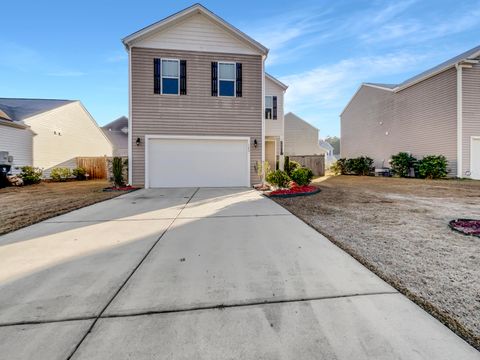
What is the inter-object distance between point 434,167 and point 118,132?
28.4 metres

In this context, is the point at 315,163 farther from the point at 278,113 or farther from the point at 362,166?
the point at 278,113

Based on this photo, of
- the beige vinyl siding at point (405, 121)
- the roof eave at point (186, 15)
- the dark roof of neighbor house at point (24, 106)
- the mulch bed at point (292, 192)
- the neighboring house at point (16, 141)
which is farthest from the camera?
the dark roof of neighbor house at point (24, 106)

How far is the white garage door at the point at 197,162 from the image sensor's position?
9141mm

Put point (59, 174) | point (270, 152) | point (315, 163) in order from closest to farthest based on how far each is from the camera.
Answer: point (59, 174) → point (270, 152) → point (315, 163)

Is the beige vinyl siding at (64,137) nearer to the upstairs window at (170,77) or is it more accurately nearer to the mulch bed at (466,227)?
the upstairs window at (170,77)

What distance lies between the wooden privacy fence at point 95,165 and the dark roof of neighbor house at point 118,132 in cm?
961

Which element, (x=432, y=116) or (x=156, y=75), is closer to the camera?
(x=156, y=75)

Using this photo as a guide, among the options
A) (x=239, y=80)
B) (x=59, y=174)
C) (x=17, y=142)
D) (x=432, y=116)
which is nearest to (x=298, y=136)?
(x=432, y=116)

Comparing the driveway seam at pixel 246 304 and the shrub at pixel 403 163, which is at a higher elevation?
the shrub at pixel 403 163

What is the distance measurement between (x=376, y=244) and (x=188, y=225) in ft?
9.83

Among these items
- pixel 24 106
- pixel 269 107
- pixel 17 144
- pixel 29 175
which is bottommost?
pixel 29 175

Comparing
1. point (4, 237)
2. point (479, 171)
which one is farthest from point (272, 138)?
point (4, 237)

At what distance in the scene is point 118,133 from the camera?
84.1ft

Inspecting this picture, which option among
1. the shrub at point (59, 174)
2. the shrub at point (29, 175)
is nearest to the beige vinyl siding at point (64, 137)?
the shrub at point (59, 174)
